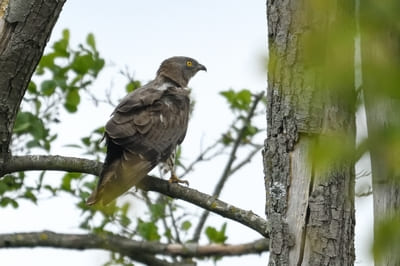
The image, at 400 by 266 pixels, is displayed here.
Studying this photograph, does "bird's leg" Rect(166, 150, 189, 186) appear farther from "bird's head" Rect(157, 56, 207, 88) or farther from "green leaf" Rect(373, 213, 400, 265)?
"green leaf" Rect(373, 213, 400, 265)

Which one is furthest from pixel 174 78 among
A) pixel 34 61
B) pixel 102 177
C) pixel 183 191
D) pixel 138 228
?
pixel 34 61

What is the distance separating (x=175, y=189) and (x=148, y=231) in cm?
271

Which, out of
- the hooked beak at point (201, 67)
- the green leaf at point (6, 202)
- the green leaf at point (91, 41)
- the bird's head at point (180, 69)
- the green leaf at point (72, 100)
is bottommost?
the green leaf at point (6, 202)

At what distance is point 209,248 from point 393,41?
5533 millimetres

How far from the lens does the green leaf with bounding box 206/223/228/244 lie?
770cm

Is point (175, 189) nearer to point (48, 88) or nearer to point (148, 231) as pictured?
point (48, 88)

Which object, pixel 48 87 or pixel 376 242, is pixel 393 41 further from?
pixel 48 87

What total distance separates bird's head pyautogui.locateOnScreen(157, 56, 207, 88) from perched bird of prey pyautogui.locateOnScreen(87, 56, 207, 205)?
33.8 inches

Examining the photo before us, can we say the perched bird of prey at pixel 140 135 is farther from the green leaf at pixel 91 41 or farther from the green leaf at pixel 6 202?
the green leaf at pixel 6 202

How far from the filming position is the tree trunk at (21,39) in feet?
13.1

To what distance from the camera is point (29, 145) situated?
23.8 feet

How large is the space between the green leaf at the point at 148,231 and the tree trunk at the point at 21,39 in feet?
12.2

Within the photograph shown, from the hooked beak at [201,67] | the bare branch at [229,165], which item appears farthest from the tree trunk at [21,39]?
the hooked beak at [201,67]

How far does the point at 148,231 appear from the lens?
7.75 m
